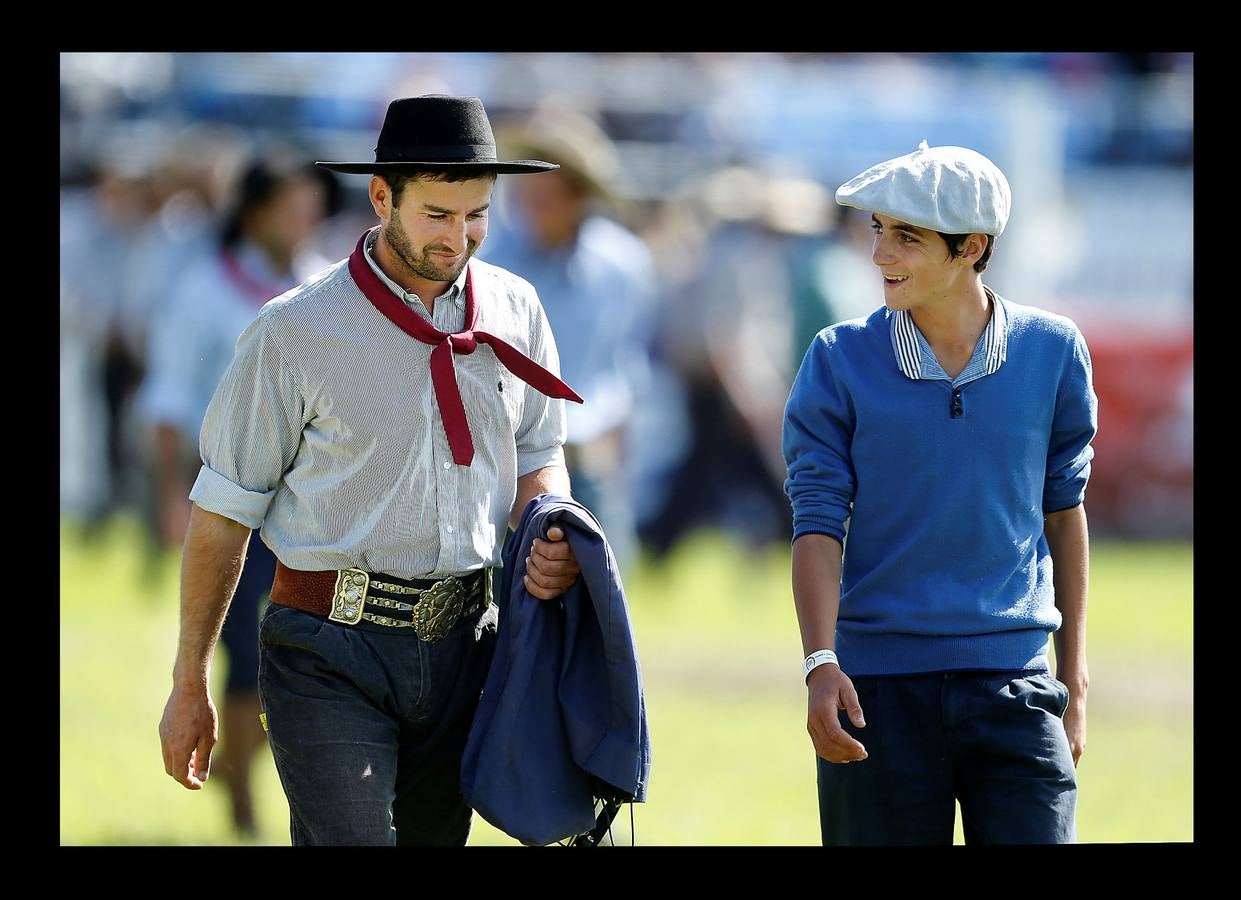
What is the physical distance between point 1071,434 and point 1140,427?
11768 millimetres

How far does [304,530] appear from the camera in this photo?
4.25 m

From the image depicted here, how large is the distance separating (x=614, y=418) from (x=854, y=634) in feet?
10.2

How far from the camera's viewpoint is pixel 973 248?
13.9ft

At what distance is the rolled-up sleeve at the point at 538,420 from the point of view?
4.55m

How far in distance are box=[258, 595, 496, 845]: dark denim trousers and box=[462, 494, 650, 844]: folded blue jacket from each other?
0.10 meters

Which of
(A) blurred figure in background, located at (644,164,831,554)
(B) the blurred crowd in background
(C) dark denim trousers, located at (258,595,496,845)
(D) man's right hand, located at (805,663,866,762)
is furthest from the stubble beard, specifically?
(A) blurred figure in background, located at (644,164,831,554)

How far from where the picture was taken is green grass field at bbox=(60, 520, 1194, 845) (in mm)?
7062

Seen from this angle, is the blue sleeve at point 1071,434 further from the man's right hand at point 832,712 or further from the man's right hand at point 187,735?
the man's right hand at point 187,735

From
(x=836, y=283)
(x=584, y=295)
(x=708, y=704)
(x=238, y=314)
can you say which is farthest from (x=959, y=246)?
(x=836, y=283)

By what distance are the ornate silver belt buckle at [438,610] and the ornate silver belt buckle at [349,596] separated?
0.38 ft

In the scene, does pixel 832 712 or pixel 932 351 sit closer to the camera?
pixel 832 712

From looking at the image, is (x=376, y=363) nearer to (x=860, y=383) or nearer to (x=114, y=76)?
(x=860, y=383)

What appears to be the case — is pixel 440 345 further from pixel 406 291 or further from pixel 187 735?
pixel 187 735

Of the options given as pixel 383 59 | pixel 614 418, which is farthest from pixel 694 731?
pixel 383 59
